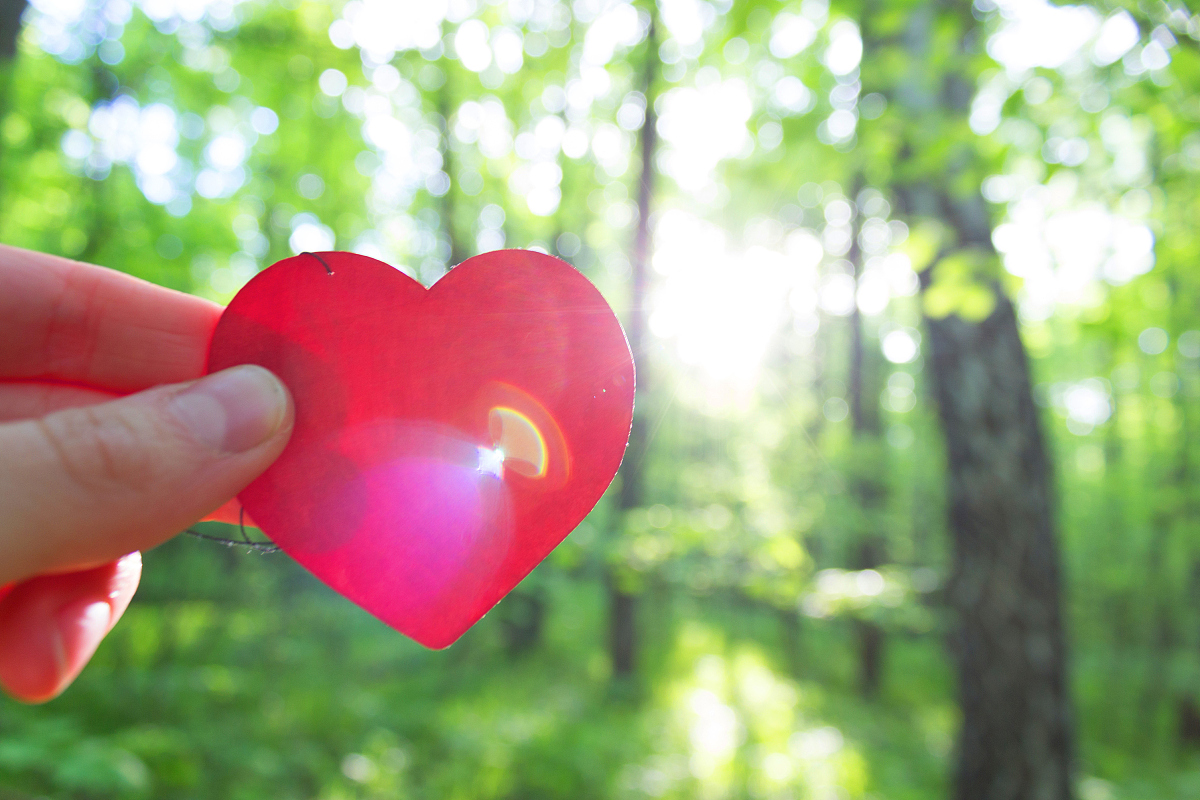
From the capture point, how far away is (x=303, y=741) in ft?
17.4

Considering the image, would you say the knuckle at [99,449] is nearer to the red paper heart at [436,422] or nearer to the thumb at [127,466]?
the thumb at [127,466]

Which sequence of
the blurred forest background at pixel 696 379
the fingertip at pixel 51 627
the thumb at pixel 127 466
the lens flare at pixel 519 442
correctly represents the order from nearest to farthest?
the thumb at pixel 127 466
the fingertip at pixel 51 627
the lens flare at pixel 519 442
the blurred forest background at pixel 696 379

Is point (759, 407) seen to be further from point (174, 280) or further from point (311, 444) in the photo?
point (311, 444)

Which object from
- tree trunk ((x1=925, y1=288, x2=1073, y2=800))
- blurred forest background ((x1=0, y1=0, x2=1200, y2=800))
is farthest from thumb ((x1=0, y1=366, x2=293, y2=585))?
tree trunk ((x1=925, y1=288, x2=1073, y2=800))

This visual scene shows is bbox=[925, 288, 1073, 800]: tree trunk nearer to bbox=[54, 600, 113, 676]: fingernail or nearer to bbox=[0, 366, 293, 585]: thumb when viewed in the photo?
bbox=[0, 366, 293, 585]: thumb

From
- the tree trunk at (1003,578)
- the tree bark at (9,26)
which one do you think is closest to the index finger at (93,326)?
the tree trunk at (1003,578)

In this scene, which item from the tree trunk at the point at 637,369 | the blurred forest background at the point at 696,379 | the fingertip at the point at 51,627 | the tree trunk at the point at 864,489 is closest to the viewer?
the fingertip at the point at 51,627

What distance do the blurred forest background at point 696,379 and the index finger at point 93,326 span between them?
1.73 metres

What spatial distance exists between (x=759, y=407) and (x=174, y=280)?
12.3 metres

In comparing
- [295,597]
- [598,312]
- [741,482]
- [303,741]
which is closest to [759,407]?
[741,482]

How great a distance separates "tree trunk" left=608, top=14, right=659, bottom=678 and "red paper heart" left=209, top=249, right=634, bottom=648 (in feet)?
12.4

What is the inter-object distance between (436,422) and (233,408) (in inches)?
10.7

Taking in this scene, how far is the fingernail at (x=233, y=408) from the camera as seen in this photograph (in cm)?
78

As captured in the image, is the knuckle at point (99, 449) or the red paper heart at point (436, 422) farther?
the red paper heart at point (436, 422)
